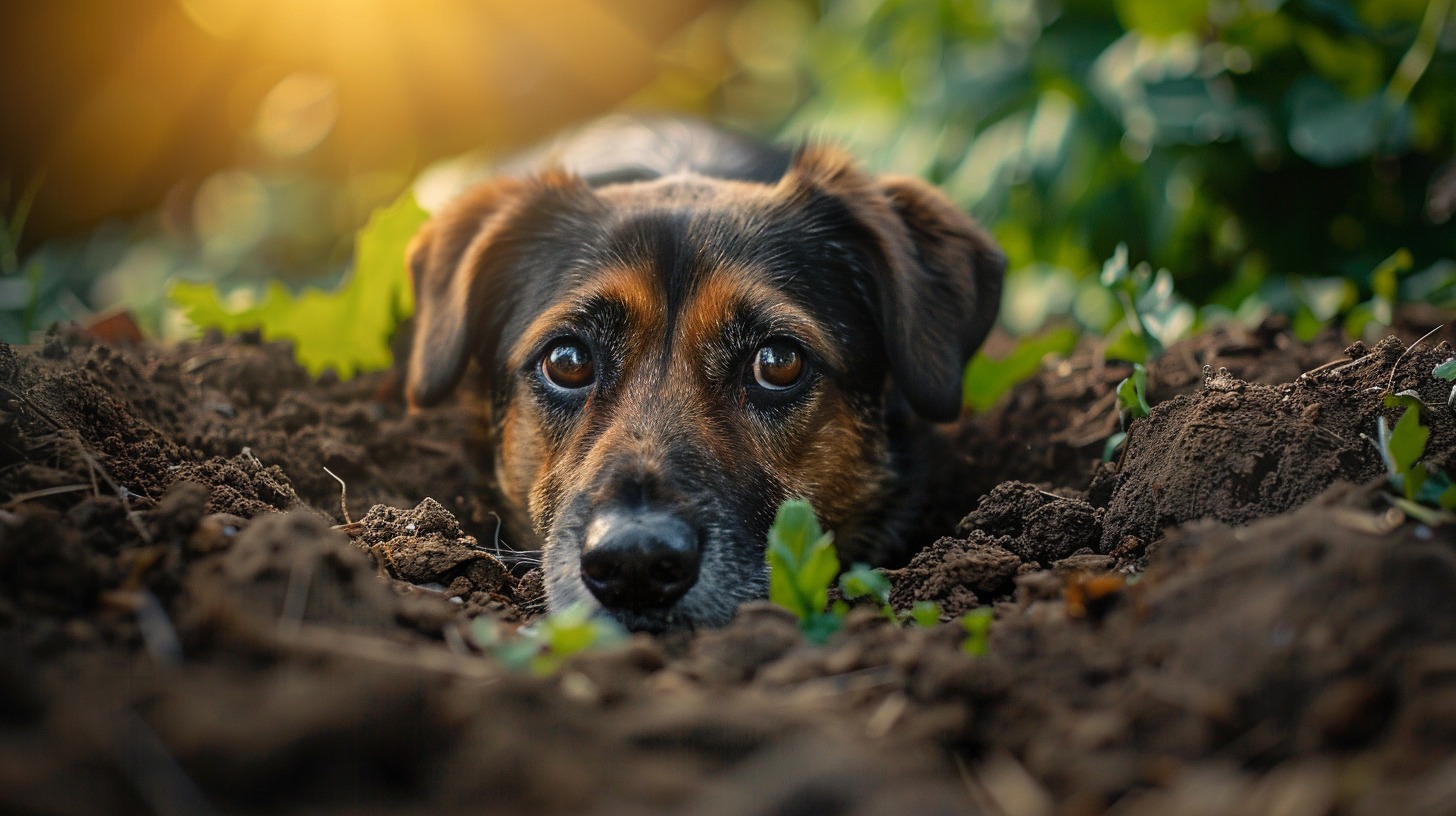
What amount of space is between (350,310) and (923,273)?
261cm

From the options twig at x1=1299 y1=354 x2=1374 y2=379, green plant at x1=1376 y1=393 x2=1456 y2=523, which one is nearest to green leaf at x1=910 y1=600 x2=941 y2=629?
green plant at x1=1376 y1=393 x2=1456 y2=523

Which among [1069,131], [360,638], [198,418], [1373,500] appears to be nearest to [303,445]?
[198,418]

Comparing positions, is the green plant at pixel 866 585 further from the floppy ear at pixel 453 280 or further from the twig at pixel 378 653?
the floppy ear at pixel 453 280

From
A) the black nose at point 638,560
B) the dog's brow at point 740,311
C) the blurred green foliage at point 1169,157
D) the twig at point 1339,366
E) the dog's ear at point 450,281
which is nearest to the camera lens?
the black nose at point 638,560

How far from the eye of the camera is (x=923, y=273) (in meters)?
3.99

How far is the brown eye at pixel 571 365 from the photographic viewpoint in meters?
3.70

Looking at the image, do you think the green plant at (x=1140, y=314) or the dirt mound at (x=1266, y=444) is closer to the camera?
the dirt mound at (x=1266, y=444)

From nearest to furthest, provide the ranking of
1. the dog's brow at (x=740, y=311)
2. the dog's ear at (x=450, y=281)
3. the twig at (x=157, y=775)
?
the twig at (x=157, y=775), the dog's brow at (x=740, y=311), the dog's ear at (x=450, y=281)

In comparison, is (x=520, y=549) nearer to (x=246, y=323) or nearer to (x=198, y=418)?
(x=198, y=418)

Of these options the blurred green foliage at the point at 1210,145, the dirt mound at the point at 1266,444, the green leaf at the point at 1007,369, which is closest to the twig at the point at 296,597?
the dirt mound at the point at 1266,444

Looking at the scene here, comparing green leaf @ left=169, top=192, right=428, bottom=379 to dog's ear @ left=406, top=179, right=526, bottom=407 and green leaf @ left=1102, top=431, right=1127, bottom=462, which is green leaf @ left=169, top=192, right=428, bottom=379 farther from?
green leaf @ left=1102, top=431, right=1127, bottom=462

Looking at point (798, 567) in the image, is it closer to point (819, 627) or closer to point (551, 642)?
point (819, 627)

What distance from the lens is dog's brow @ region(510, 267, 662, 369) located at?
3.63 metres

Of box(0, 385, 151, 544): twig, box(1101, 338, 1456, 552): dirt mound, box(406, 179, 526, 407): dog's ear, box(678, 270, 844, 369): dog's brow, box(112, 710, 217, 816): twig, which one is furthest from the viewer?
box(406, 179, 526, 407): dog's ear
